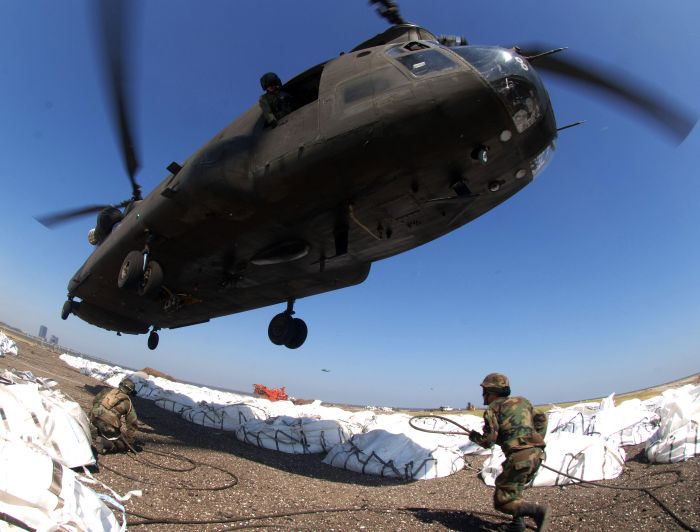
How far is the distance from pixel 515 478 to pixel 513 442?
0.36 meters

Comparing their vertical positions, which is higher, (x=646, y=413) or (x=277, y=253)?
(x=277, y=253)

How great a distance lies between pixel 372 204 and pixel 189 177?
3249 millimetres

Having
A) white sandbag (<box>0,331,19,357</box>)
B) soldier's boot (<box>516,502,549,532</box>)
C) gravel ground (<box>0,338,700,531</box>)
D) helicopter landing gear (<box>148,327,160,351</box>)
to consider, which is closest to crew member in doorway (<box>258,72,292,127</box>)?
gravel ground (<box>0,338,700,531</box>)

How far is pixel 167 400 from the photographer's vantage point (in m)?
17.0

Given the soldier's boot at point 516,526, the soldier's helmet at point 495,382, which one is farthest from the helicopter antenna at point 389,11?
the soldier's boot at point 516,526

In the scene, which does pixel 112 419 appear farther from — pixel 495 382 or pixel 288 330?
pixel 495 382

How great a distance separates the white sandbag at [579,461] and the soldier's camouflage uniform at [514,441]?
2.27 metres

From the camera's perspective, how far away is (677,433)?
20.9 ft

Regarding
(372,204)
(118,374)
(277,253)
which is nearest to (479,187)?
(372,204)

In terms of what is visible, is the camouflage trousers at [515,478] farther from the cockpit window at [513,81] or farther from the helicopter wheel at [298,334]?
the helicopter wheel at [298,334]

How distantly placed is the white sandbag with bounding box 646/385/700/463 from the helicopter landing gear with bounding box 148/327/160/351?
43.7 feet

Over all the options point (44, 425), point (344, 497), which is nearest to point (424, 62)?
point (344, 497)

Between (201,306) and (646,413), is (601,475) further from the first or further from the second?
(201,306)

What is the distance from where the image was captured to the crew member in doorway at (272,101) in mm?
6215
